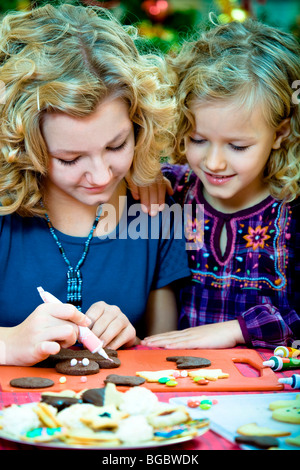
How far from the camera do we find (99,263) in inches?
57.2

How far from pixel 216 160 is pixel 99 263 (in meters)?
0.36

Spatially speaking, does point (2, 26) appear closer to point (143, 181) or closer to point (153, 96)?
point (153, 96)

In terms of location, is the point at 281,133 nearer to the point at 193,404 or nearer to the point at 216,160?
the point at 216,160

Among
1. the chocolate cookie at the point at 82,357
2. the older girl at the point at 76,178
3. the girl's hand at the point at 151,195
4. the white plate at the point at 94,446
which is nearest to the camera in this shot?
the white plate at the point at 94,446

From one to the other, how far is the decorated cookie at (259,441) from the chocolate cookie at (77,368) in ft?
1.22

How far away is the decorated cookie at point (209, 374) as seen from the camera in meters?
1.04

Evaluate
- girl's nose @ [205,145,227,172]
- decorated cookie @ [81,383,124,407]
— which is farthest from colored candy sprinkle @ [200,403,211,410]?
girl's nose @ [205,145,227,172]

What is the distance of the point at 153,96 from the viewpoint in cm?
134

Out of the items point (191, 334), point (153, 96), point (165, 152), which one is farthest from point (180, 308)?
point (153, 96)

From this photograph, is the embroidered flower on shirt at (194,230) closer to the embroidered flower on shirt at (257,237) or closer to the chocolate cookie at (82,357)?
the embroidered flower on shirt at (257,237)

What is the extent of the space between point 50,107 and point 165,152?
0.40 metres

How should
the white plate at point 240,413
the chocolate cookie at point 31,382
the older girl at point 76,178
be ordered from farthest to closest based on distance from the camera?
the older girl at point 76,178 → the chocolate cookie at point 31,382 → the white plate at point 240,413

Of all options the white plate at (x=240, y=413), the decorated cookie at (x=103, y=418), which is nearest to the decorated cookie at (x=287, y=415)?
the white plate at (x=240, y=413)

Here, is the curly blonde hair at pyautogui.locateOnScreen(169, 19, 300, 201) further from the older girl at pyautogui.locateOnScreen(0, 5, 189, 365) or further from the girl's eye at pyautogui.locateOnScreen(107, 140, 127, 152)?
the girl's eye at pyautogui.locateOnScreen(107, 140, 127, 152)
